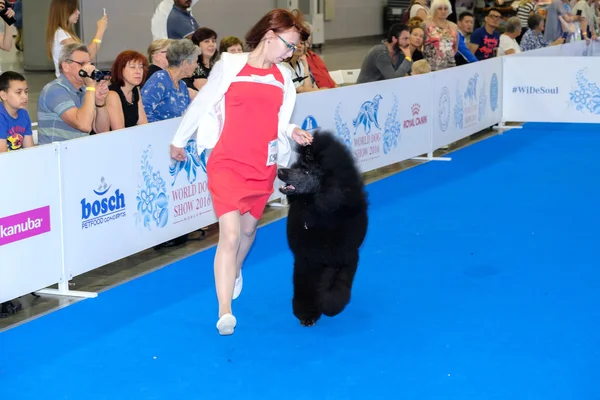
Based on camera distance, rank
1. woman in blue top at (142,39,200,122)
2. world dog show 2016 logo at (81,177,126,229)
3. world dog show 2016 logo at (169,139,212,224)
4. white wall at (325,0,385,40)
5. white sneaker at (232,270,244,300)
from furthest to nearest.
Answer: white wall at (325,0,385,40), woman in blue top at (142,39,200,122), world dog show 2016 logo at (169,139,212,224), world dog show 2016 logo at (81,177,126,229), white sneaker at (232,270,244,300)

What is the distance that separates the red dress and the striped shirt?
186 centimetres

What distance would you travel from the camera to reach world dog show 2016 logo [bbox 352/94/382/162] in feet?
29.1

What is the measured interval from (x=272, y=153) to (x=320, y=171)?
34cm

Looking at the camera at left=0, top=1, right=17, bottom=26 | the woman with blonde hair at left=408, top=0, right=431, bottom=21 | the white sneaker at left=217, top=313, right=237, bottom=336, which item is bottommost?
the white sneaker at left=217, top=313, right=237, bottom=336

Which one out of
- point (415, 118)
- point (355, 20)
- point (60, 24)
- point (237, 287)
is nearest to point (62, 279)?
point (237, 287)

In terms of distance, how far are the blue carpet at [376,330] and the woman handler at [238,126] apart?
A: 479 millimetres

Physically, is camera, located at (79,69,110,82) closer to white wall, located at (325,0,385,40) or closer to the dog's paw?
the dog's paw

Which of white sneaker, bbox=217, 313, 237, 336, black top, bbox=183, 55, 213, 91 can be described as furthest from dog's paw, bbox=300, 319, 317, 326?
black top, bbox=183, 55, 213, 91

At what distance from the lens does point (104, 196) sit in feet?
18.8

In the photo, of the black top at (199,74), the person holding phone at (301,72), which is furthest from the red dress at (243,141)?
the person holding phone at (301,72)

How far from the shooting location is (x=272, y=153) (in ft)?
15.7

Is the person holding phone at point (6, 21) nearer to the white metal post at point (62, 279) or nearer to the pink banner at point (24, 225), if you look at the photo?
the white metal post at point (62, 279)

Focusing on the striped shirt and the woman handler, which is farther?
the striped shirt

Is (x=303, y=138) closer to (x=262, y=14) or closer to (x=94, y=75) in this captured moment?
(x=94, y=75)
